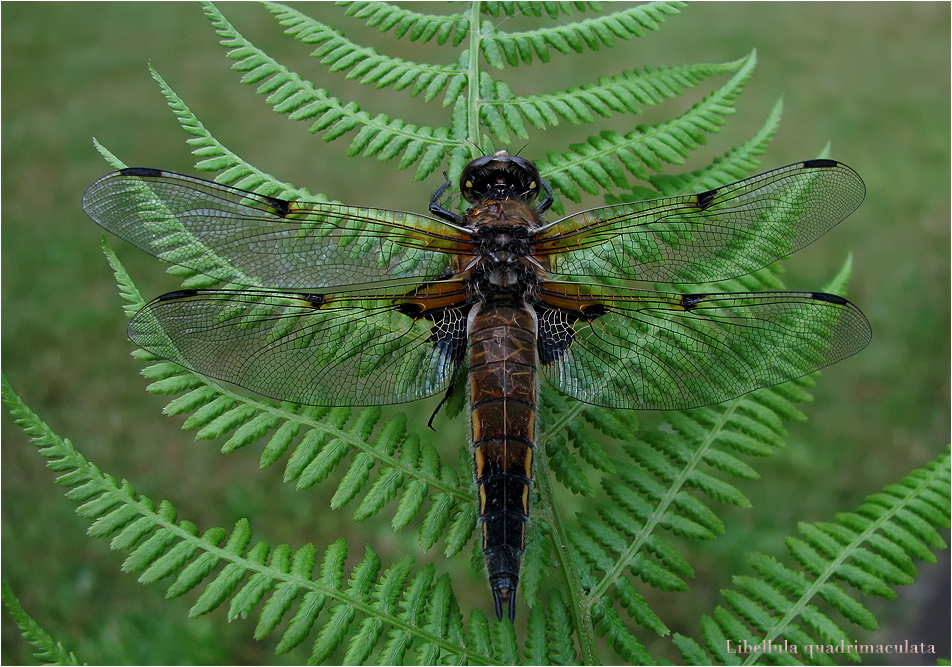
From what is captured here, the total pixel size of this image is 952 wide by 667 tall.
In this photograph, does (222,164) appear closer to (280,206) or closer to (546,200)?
(280,206)

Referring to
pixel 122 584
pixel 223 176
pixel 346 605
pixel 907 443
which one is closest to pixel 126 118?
A: pixel 122 584

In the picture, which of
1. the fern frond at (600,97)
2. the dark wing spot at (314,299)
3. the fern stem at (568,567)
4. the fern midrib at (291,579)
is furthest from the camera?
the fern frond at (600,97)

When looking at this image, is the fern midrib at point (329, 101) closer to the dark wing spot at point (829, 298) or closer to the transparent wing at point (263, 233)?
the transparent wing at point (263, 233)

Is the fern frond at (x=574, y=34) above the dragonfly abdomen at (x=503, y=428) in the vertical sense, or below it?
above

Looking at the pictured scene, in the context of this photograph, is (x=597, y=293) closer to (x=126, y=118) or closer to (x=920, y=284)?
(x=920, y=284)

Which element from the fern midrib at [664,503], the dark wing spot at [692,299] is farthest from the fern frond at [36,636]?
the dark wing spot at [692,299]

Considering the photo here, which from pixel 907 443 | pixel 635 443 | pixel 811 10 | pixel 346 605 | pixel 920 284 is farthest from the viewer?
pixel 811 10
